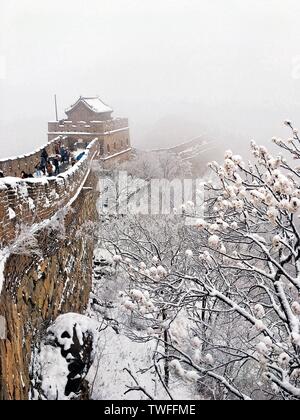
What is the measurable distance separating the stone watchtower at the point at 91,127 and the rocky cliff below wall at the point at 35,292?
19.5 meters

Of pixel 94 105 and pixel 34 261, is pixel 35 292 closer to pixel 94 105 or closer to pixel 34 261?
pixel 34 261

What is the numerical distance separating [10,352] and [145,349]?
8238 millimetres

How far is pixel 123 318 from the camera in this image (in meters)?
14.8

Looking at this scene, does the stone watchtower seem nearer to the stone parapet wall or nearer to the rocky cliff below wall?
the stone parapet wall

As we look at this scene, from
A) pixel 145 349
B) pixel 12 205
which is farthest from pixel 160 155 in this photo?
pixel 12 205

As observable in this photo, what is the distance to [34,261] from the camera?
7.34 meters

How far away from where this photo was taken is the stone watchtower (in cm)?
3203

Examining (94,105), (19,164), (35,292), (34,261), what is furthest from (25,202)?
(94,105)

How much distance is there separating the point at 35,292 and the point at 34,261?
624mm

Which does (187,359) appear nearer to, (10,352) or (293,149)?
(10,352)

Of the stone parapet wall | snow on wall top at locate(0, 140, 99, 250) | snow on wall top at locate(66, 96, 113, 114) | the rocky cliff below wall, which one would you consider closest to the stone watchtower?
snow on wall top at locate(66, 96, 113, 114)

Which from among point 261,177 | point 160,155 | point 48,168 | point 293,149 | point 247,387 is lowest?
point 247,387

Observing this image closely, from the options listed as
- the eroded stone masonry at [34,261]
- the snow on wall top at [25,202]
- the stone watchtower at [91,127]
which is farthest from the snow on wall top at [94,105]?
the snow on wall top at [25,202]
